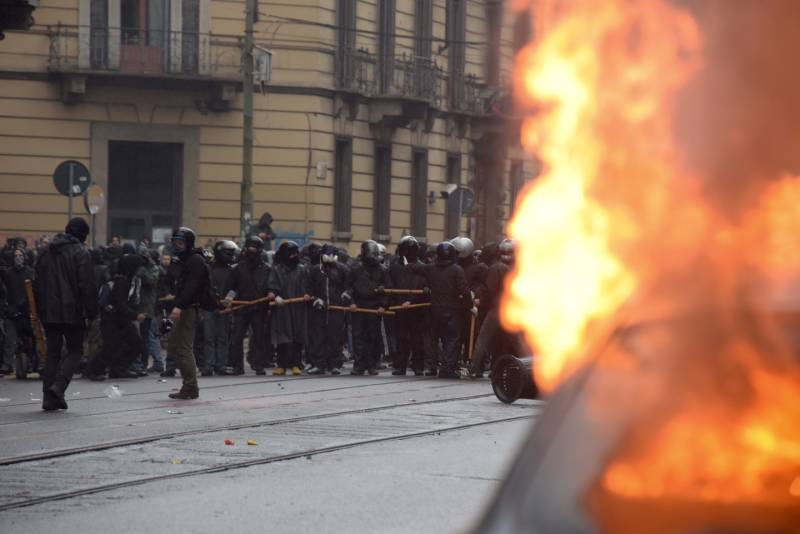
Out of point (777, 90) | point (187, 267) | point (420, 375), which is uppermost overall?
point (777, 90)

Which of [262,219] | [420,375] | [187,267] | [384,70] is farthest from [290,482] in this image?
[384,70]

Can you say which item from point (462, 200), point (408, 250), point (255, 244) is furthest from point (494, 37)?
point (462, 200)

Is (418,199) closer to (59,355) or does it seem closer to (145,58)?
(145,58)

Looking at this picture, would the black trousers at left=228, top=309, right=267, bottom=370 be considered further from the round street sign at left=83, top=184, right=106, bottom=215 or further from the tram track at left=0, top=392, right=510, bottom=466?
the round street sign at left=83, top=184, right=106, bottom=215

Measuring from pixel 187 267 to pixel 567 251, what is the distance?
8182 millimetres

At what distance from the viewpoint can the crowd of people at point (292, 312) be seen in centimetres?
2098

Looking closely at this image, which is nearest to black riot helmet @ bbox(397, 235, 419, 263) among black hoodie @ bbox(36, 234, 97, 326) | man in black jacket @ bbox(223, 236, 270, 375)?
man in black jacket @ bbox(223, 236, 270, 375)

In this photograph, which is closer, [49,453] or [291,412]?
[49,453]

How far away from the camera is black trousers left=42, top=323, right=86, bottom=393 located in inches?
618

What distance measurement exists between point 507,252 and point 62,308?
784cm

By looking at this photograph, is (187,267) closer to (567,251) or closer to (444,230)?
(567,251)

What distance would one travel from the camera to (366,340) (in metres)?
23.0

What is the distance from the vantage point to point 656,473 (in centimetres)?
379

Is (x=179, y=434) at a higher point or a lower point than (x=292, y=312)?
lower
